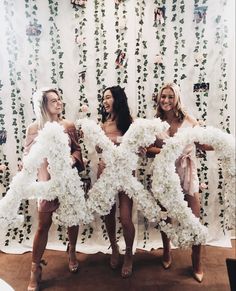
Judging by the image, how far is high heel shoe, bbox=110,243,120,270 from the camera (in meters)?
3.06

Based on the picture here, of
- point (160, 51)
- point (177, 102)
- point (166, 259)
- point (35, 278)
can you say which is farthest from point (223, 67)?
point (35, 278)

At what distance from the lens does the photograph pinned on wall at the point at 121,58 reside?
10.6 ft

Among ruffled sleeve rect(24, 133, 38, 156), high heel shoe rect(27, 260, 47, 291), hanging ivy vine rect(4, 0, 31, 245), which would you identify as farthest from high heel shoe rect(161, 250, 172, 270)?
ruffled sleeve rect(24, 133, 38, 156)

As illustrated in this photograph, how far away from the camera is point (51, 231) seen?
138 inches

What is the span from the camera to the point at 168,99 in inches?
111

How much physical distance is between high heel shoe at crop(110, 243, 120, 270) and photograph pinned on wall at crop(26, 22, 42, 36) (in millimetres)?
1962

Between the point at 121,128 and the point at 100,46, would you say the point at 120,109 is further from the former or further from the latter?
the point at 100,46

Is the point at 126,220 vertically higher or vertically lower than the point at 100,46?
lower

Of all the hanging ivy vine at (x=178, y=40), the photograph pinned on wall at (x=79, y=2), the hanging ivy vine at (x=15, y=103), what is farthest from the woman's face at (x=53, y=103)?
the hanging ivy vine at (x=178, y=40)

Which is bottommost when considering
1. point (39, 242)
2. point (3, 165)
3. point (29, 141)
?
point (39, 242)

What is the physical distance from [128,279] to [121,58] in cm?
185

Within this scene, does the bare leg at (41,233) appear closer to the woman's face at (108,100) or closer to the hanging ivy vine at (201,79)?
the woman's face at (108,100)

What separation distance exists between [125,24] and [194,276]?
217 cm

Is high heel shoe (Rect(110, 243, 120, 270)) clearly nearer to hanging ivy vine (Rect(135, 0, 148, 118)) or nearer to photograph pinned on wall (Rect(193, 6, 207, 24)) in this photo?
hanging ivy vine (Rect(135, 0, 148, 118))
